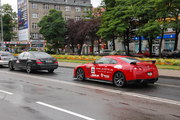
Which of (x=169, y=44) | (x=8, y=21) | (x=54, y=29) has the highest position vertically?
(x=8, y=21)

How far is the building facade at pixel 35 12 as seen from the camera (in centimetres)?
7369

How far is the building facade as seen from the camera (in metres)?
73.7

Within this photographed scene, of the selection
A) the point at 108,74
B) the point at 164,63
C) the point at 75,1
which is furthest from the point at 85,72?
the point at 75,1

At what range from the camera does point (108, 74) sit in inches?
404

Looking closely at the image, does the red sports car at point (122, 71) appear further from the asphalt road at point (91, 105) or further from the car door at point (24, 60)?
the car door at point (24, 60)

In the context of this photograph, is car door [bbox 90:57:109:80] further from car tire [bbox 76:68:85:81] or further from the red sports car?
car tire [bbox 76:68:85:81]

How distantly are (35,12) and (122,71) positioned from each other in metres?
70.2

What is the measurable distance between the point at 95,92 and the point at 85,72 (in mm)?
3066

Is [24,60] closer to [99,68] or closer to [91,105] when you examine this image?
[99,68]

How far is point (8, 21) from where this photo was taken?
75.6 meters

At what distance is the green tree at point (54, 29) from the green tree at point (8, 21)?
2393cm

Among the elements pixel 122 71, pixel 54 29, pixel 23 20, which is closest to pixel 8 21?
pixel 23 20

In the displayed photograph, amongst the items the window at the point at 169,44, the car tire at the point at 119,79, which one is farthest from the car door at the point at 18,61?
the window at the point at 169,44

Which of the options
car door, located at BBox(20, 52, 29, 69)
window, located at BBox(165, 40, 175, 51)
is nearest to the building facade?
window, located at BBox(165, 40, 175, 51)
